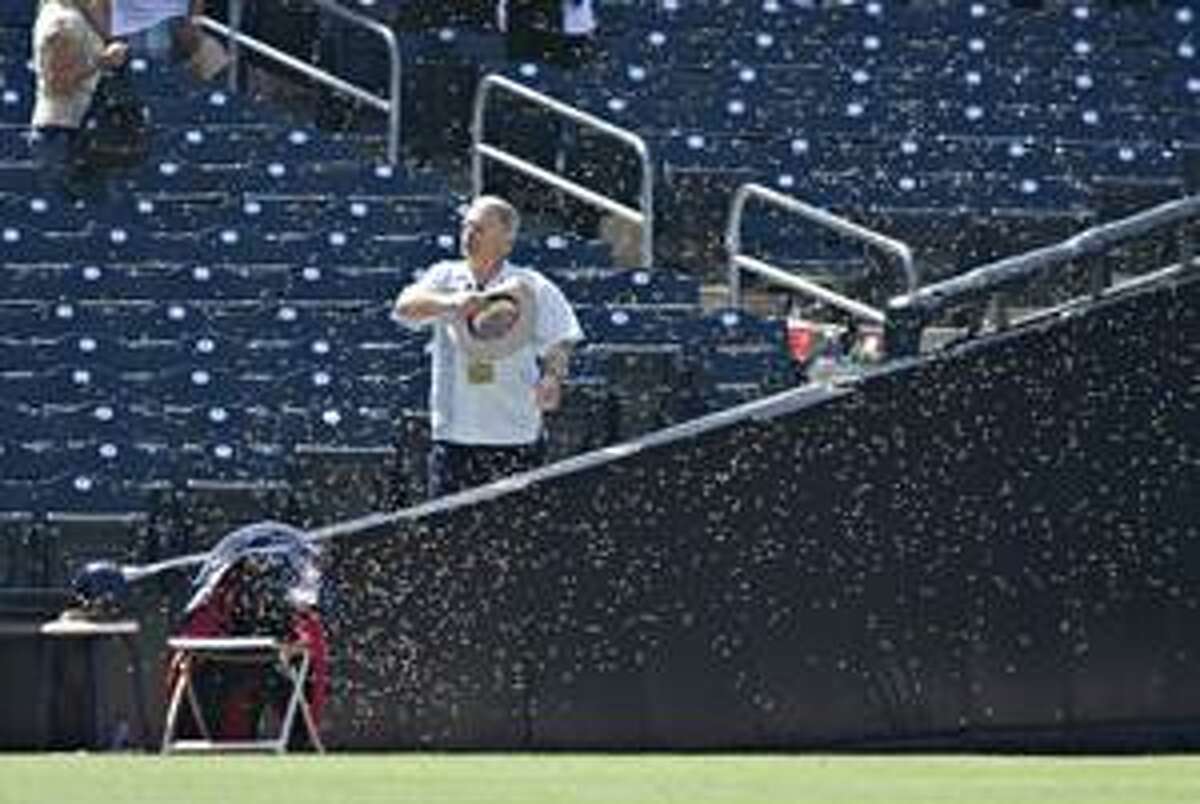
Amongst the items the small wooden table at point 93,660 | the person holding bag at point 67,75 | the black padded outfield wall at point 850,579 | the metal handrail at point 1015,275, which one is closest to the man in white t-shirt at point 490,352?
the black padded outfield wall at point 850,579

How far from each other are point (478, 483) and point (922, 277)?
5.16 metres

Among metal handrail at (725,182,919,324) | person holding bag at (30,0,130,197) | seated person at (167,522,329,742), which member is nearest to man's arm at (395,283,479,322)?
seated person at (167,522,329,742)

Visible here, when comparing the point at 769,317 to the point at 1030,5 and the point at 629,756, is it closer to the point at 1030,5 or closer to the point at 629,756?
the point at 1030,5

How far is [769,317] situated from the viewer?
56.9 ft

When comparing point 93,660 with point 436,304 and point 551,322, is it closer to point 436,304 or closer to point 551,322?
point 436,304

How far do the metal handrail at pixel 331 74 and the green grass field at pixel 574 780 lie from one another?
700 cm

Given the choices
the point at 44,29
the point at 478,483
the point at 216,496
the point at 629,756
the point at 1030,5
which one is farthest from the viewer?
the point at 1030,5

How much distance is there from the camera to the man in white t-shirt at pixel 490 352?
1358cm

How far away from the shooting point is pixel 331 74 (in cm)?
1903

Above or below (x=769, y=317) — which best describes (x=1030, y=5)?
above

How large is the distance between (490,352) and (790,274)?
4.29 m

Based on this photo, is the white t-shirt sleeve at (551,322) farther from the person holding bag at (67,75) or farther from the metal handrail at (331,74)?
the metal handrail at (331,74)

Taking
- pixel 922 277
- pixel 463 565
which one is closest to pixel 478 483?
pixel 463 565

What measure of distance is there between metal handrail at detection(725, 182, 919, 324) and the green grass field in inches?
192
